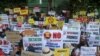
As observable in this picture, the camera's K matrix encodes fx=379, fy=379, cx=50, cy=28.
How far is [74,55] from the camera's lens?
5621 millimetres

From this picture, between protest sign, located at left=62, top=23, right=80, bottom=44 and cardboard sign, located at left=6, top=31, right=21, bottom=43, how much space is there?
0.70 meters

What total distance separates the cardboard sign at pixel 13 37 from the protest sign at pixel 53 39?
0.39 meters

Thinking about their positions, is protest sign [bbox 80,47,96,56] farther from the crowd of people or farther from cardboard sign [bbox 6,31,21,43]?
cardboard sign [bbox 6,31,21,43]

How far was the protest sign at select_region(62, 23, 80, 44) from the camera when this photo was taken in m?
5.75

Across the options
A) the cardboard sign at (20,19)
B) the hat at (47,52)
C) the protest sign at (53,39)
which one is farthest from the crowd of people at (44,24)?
the hat at (47,52)

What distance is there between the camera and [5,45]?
5699 millimetres

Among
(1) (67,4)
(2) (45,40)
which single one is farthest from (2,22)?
(1) (67,4)

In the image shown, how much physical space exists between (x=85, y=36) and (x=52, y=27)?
1.75ft

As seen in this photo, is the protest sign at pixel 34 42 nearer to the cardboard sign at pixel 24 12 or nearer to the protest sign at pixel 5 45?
the protest sign at pixel 5 45

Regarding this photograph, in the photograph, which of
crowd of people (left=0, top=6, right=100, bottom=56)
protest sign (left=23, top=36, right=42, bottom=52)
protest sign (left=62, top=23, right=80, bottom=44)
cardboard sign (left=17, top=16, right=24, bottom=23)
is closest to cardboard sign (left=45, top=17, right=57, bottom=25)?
crowd of people (left=0, top=6, right=100, bottom=56)

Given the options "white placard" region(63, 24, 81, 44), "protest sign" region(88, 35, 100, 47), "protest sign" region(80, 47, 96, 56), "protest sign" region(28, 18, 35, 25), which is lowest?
"protest sign" region(80, 47, 96, 56)

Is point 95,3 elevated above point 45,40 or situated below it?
above

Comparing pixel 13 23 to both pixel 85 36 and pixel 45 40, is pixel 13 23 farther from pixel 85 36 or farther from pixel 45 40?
pixel 85 36

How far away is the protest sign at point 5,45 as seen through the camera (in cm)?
566
